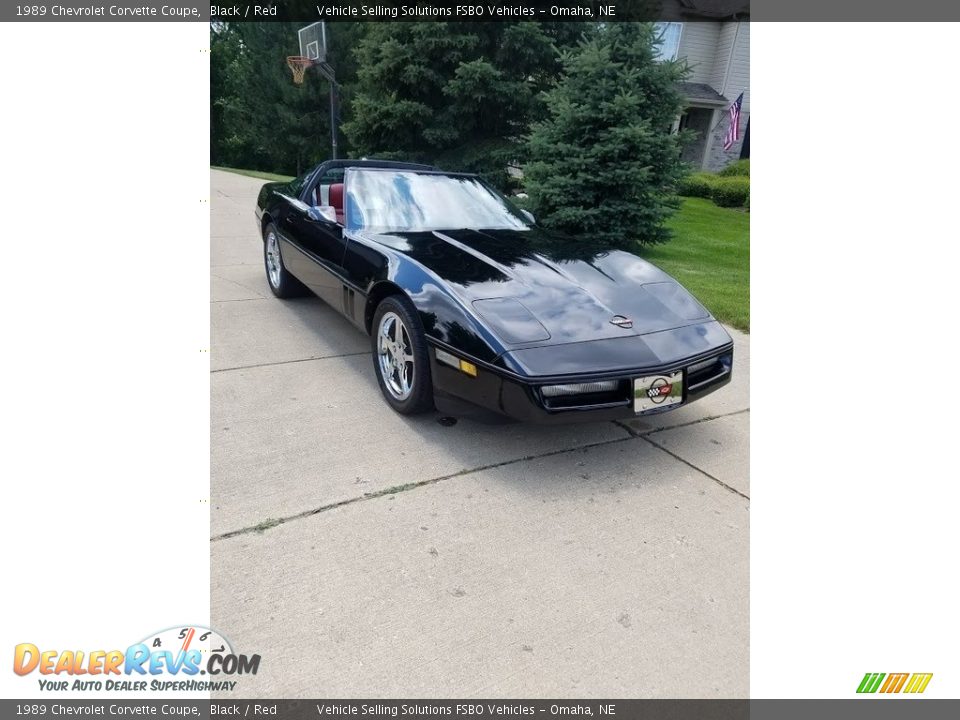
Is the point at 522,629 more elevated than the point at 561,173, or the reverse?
the point at 561,173

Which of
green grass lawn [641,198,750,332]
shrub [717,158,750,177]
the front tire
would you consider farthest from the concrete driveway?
shrub [717,158,750,177]

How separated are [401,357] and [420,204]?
132cm

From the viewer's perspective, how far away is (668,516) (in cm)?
257

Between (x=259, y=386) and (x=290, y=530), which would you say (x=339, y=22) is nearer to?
(x=259, y=386)

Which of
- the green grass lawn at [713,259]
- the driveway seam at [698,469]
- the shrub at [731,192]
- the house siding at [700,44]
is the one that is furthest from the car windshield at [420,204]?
the house siding at [700,44]

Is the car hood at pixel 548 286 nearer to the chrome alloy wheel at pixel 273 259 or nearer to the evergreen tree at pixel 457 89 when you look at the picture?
the chrome alloy wheel at pixel 273 259

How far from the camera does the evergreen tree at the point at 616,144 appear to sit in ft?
25.1

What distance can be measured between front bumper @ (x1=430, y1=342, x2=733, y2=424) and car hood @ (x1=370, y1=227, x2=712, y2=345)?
0.21m

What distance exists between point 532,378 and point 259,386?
185 cm

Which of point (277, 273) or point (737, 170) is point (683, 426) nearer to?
point (277, 273)

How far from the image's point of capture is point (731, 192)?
1411 cm

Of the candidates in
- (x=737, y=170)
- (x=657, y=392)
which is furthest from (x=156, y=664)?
(x=737, y=170)

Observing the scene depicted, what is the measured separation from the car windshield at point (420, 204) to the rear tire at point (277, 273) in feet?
4.38

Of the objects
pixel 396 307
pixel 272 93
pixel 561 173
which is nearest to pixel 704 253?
pixel 561 173
